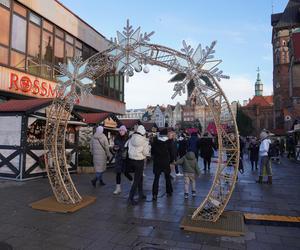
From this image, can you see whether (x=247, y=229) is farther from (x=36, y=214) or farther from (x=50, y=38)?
(x=50, y=38)

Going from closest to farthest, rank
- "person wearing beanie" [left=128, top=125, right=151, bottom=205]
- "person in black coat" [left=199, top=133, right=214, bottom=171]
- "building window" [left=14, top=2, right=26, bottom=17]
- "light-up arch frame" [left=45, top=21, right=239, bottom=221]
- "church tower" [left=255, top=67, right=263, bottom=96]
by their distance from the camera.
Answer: "light-up arch frame" [left=45, top=21, right=239, bottom=221], "person wearing beanie" [left=128, top=125, right=151, bottom=205], "person in black coat" [left=199, top=133, right=214, bottom=171], "building window" [left=14, top=2, right=26, bottom=17], "church tower" [left=255, top=67, right=263, bottom=96]

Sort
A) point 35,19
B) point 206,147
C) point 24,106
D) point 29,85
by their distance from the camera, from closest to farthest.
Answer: point 24,106
point 206,147
point 29,85
point 35,19

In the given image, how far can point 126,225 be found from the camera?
582 cm

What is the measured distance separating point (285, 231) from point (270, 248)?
3.55 feet

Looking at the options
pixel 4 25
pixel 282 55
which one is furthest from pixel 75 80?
pixel 282 55

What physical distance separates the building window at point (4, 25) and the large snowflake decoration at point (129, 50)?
10.4 m

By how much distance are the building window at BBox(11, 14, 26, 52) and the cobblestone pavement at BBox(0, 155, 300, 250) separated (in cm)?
936

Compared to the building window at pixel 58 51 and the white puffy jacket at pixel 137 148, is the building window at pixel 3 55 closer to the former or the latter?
the building window at pixel 58 51

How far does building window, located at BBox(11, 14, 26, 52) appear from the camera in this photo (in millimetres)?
15594

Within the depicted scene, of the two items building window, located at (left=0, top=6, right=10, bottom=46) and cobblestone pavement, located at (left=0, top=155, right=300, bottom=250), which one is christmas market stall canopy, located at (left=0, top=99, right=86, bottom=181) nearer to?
cobblestone pavement, located at (left=0, top=155, right=300, bottom=250)

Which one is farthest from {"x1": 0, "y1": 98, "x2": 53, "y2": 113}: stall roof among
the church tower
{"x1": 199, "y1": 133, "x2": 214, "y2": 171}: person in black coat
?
the church tower

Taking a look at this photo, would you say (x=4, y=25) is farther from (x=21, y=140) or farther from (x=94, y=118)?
(x=21, y=140)

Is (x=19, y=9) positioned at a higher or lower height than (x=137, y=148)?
higher

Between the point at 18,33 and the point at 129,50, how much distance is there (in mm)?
11580
